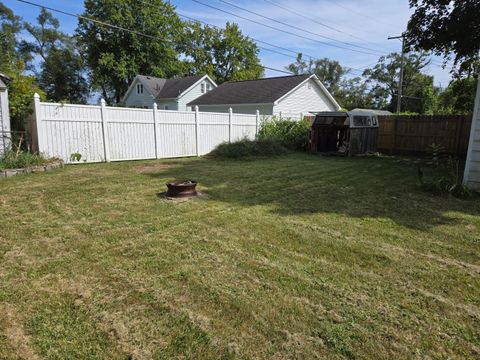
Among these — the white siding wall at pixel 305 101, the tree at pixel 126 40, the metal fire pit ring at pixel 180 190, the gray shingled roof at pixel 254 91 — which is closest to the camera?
the metal fire pit ring at pixel 180 190

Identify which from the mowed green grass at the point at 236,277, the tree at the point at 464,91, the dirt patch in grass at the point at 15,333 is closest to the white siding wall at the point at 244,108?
the tree at the point at 464,91

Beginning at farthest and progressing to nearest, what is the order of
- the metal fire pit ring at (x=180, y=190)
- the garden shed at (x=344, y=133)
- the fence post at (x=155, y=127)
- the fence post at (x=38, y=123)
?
1. the garden shed at (x=344, y=133)
2. the fence post at (x=155, y=127)
3. the fence post at (x=38, y=123)
4. the metal fire pit ring at (x=180, y=190)

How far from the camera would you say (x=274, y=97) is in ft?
59.9

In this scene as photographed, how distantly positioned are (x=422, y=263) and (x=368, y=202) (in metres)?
2.36

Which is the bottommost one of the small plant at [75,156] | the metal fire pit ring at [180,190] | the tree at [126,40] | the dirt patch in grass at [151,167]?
the dirt patch in grass at [151,167]

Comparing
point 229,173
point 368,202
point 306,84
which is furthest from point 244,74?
point 368,202

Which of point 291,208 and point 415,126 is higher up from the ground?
point 415,126

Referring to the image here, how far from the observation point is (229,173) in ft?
26.1

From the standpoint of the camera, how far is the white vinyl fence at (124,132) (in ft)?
28.0

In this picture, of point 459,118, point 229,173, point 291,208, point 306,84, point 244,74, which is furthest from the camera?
point 244,74

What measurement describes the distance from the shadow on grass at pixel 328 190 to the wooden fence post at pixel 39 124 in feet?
11.1

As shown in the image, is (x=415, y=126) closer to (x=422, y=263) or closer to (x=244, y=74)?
(x=422, y=263)

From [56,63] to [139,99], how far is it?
14348 mm

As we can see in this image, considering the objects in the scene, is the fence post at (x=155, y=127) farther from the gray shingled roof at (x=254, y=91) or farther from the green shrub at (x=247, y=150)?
the gray shingled roof at (x=254, y=91)
